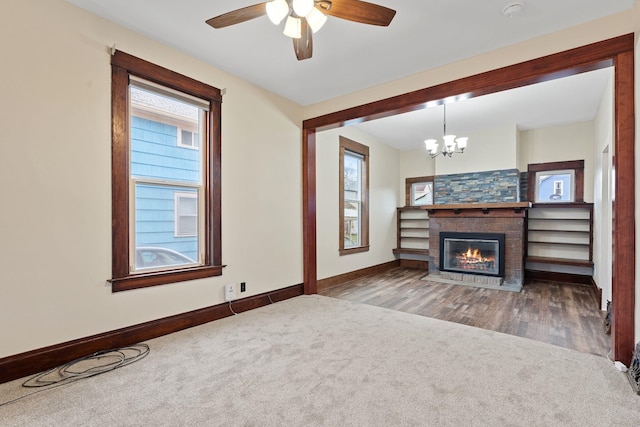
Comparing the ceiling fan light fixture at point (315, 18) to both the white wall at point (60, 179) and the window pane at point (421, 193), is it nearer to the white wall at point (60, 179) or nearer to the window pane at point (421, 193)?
the white wall at point (60, 179)

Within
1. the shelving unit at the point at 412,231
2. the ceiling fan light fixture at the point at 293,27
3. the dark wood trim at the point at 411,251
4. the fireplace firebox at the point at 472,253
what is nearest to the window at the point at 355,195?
the dark wood trim at the point at 411,251

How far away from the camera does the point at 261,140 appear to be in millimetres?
3723

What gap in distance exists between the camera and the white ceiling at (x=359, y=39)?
2.28m

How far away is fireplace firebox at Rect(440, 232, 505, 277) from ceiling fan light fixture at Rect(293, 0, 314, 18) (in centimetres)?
487

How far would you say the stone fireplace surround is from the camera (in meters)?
→ 5.02

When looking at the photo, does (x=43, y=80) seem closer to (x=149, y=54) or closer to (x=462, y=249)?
(x=149, y=54)

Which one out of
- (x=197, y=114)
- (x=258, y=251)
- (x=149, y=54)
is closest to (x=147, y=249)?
(x=258, y=251)

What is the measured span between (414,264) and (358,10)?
5.76 m

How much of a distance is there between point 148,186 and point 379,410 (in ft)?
8.44

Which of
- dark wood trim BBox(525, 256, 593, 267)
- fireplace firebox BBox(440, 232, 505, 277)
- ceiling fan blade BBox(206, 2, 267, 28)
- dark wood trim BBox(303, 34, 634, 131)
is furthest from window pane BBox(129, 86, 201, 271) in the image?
dark wood trim BBox(525, 256, 593, 267)

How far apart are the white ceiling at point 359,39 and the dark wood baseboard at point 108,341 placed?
8.27ft

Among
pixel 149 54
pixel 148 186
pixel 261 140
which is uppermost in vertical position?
pixel 149 54

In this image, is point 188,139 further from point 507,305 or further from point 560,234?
point 560,234

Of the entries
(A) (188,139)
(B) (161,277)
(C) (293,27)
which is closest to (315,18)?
(C) (293,27)
